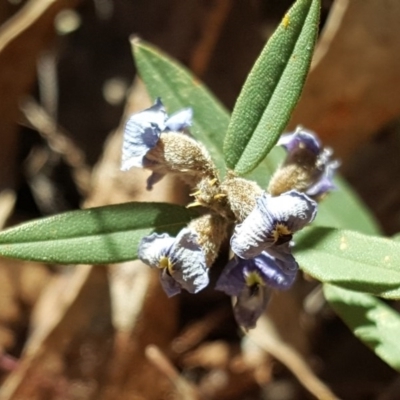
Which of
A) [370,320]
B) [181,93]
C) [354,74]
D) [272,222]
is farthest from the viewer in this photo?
[354,74]

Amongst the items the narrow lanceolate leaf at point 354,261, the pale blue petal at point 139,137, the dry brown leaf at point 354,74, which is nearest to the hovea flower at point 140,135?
the pale blue petal at point 139,137

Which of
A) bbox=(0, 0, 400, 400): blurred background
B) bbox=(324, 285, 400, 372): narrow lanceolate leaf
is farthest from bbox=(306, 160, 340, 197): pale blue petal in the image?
bbox=(0, 0, 400, 400): blurred background

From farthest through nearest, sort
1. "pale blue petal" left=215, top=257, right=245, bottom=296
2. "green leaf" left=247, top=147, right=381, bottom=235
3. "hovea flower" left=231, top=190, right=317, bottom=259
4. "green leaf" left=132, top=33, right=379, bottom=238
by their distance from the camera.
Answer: "green leaf" left=247, top=147, right=381, bottom=235 < "green leaf" left=132, top=33, right=379, bottom=238 < "pale blue petal" left=215, top=257, right=245, bottom=296 < "hovea flower" left=231, top=190, right=317, bottom=259

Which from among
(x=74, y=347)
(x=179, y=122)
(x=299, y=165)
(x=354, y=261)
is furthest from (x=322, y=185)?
(x=74, y=347)

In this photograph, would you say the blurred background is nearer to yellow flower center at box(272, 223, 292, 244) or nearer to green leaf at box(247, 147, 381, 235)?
green leaf at box(247, 147, 381, 235)

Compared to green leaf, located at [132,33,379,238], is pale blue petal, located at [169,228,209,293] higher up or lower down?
lower down

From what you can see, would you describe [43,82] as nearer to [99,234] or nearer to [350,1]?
[350,1]

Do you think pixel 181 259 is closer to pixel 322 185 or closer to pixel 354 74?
pixel 322 185

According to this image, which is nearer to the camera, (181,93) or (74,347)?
(181,93)
